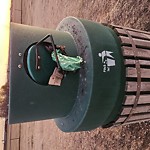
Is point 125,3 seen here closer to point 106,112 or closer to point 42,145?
point 106,112

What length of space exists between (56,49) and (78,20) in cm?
30

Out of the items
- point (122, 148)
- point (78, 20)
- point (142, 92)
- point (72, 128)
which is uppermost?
A: point (78, 20)

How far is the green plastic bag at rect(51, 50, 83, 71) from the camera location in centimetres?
187

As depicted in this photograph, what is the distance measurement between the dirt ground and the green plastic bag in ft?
4.22

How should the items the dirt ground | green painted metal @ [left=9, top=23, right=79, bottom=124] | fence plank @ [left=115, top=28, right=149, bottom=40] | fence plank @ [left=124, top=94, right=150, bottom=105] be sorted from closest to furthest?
green painted metal @ [left=9, top=23, right=79, bottom=124] < fence plank @ [left=124, top=94, right=150, bottom=105] < fence plank @ [left=115, top=28, right=149, bottom=40] < the dirt ground

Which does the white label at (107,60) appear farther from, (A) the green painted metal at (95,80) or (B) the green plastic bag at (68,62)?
(B) the green plastic bag at (68,62)

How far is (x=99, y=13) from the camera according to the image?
3900 millimetres

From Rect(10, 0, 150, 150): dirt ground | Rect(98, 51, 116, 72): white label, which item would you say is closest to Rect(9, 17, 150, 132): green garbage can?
Rect(98, 51, 116, 72): white label

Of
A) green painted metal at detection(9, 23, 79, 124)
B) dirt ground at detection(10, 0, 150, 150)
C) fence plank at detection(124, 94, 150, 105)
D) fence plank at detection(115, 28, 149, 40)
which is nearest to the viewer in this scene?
green painted metal at detection(9, 23, 79, 124)

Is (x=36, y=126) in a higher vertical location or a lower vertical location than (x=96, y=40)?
lower

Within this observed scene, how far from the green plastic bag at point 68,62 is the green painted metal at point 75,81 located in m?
0.04

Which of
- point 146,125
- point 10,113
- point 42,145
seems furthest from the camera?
point 42,145

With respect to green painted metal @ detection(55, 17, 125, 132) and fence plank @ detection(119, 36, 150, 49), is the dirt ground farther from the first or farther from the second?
green painted metal @ detection(55, 17, 125, 132)

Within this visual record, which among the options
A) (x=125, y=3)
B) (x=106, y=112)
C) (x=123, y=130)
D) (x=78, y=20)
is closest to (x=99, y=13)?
(x=125, y=3)
